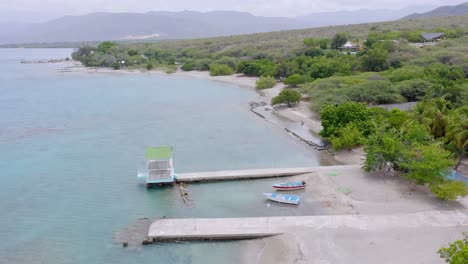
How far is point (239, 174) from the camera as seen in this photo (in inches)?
1259

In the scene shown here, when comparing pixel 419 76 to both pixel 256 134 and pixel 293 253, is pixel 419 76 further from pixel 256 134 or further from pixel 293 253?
pixel 293 253

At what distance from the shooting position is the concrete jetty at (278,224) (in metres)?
23.0

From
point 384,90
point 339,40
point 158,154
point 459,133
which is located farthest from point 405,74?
point 339,40

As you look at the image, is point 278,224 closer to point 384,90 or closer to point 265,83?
point 384,90

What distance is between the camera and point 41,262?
2222 centimetres

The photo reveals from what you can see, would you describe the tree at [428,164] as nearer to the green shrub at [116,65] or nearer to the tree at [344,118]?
the tree at [344,118]

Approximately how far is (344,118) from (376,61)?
3721 cm

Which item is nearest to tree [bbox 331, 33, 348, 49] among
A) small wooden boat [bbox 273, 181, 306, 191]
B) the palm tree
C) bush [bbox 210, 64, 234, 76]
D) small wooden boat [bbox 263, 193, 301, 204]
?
bush [bbox 210, 64, 234, 76]

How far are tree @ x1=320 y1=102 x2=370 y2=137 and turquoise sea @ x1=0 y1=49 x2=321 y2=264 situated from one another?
300cm

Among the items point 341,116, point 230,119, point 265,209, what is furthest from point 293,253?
point 230,119

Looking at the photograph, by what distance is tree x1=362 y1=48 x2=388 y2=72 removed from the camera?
228ft

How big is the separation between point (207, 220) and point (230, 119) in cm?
2926

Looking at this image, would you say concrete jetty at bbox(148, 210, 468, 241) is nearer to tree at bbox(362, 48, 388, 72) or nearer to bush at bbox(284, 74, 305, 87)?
bush at bbox(284, 74, 305, 87)

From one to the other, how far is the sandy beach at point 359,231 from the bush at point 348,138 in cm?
129
